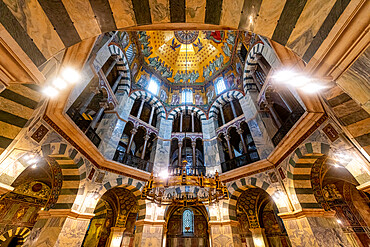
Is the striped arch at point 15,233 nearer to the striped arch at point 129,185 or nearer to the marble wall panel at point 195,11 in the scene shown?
the striped arch at point 129,185

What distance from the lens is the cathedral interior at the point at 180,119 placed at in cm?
185

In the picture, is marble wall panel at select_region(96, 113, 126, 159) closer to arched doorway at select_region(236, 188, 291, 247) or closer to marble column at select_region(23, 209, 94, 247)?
marble column at select_region(23, 209, 94, 247)

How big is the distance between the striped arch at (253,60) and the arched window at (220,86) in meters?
2.40

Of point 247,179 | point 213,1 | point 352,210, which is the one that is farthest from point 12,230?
point 352,210

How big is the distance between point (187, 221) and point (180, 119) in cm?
728

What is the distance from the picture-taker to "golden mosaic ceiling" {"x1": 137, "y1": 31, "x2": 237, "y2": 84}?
12.7 meters

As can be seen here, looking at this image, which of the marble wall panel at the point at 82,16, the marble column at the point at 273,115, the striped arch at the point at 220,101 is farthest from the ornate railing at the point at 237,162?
the marble wall panel at the point at 82,16

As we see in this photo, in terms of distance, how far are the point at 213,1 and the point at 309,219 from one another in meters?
7.03

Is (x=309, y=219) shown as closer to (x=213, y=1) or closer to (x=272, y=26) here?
(x=272, y=26)

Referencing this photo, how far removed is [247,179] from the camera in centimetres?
768

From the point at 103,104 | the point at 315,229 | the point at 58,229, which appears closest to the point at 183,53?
the point at 103,104

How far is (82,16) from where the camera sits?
6.45 feet

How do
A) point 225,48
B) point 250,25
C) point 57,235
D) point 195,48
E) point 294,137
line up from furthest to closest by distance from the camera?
point 195,48, point 225,48, point 294,137, point 57,235, point 250,25

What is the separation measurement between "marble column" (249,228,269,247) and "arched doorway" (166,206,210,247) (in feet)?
9.29
